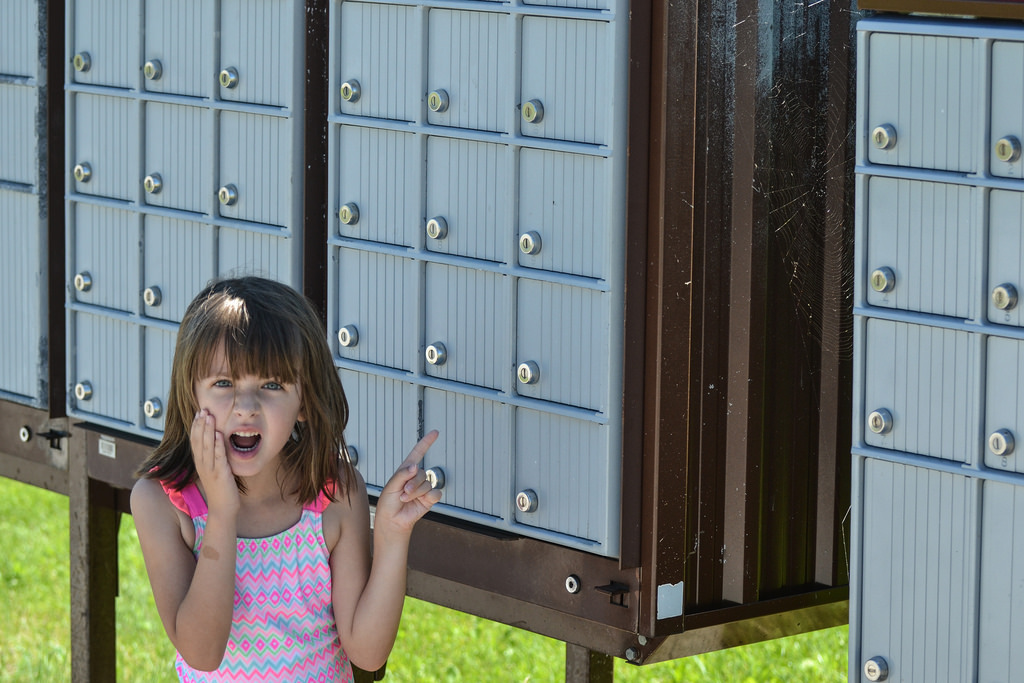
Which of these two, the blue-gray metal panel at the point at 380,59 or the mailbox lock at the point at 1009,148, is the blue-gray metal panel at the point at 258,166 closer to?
the blue-gray metal panel at the point at 380,59

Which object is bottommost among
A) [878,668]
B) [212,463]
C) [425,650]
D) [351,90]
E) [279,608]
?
[425,650]

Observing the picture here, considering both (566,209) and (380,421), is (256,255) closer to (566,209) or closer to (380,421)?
(380,421)

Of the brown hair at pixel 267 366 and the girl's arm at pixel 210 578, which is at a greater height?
the brown hair at pixel 267 366

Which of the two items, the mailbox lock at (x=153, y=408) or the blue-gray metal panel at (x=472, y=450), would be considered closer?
the blue-gray metal panel at (x=472, y=450)

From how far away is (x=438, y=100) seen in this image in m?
3.08

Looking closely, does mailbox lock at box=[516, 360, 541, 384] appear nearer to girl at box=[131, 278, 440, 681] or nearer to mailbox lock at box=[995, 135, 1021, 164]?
girl at box=[131, 278, 440, 681]

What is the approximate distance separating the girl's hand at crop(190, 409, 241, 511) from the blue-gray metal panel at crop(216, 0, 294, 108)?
109cm

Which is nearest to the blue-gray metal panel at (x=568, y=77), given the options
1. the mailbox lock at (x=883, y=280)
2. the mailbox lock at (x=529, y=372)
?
the mailbox lock at (x=529, y=372)

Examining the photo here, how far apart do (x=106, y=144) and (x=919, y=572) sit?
199 centimetres

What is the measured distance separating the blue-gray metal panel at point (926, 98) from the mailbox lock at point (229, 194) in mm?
1398

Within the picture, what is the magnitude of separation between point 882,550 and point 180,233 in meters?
1.65

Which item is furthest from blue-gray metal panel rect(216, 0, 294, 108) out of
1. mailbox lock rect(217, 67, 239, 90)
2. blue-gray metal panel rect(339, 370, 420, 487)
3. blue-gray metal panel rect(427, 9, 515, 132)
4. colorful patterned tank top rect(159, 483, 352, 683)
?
colorful patterned tank top rect(159, 483, 352, 683)

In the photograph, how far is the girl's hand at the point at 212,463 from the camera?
2.41 metres

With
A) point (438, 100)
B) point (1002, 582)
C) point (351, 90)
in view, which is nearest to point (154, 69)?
point (351, 90)
